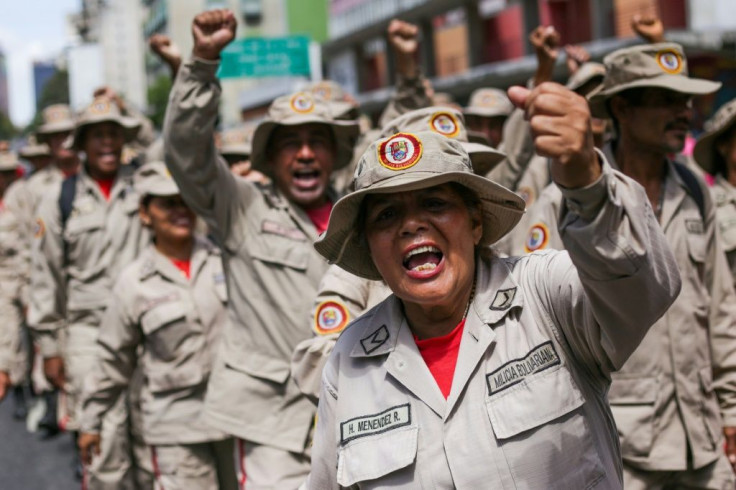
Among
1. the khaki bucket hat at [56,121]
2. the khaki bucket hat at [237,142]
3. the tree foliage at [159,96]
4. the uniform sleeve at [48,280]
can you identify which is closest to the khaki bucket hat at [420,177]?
the uniform sleeve at [48,280]

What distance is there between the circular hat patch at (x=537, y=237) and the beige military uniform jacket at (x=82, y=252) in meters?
3.39

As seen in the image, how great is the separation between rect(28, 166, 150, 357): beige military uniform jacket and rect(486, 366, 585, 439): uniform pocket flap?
15.6 feet

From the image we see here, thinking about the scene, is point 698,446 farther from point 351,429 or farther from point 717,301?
point 351,429

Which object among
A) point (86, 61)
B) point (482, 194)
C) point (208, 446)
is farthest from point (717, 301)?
point (86, 61)

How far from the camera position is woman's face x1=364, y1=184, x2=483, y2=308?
2609mm

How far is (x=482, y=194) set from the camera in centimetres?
271

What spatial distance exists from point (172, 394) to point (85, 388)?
1.77 ft

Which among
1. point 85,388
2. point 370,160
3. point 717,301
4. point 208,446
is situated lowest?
point 208,446

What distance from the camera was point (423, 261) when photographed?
2.64 m

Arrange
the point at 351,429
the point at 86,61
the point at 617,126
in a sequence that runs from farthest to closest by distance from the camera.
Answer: the point at 86,61
the point at 617,126
the point at 351,429

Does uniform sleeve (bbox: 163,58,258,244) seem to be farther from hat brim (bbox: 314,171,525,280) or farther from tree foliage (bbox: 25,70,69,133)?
tree foliage (bbox: 25,70,69,133)

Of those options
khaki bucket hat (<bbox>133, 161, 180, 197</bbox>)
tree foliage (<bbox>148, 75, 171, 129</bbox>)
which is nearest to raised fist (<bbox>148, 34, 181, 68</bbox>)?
khaki bucket hat (<bbox>133, 161, 180, 197</bbox>)

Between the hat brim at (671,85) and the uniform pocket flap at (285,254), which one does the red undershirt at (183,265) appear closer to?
the uniform pocket flap at (285,254)

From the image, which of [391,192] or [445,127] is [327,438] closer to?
[391,192]
